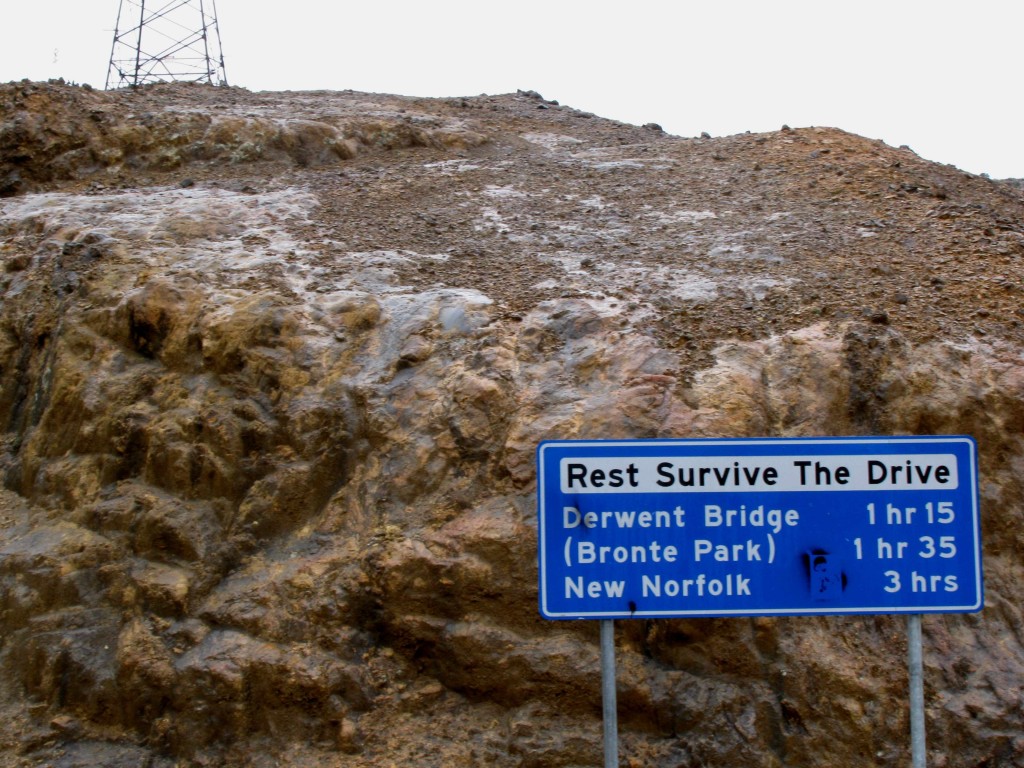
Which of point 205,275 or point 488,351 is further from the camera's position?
point 205,275

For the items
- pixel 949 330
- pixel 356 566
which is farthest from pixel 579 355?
pixel 949 330

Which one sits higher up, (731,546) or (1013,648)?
(731,546)

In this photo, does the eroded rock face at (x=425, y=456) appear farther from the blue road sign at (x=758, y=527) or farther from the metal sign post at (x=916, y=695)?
the blue road sign at (x=758, y=527)

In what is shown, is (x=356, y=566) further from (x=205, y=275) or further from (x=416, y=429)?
(x=205, y=275)

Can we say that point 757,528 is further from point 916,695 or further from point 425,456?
point 425,456

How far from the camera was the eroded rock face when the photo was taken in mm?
3998

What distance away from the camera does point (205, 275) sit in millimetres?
5434

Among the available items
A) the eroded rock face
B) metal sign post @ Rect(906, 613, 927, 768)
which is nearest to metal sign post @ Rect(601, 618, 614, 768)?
metal sign post @ Rect(906, 613, 927, 768)

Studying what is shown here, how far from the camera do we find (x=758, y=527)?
2.91m

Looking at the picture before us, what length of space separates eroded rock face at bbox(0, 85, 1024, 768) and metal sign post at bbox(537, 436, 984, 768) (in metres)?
1.25

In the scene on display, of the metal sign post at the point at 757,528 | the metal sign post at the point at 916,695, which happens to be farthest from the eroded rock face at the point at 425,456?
the metal sign post at the point at 757,528

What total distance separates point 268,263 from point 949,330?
12.8 feet

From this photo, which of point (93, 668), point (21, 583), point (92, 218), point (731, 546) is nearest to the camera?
point (731, 546)

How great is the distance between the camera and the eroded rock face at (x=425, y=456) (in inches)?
157
